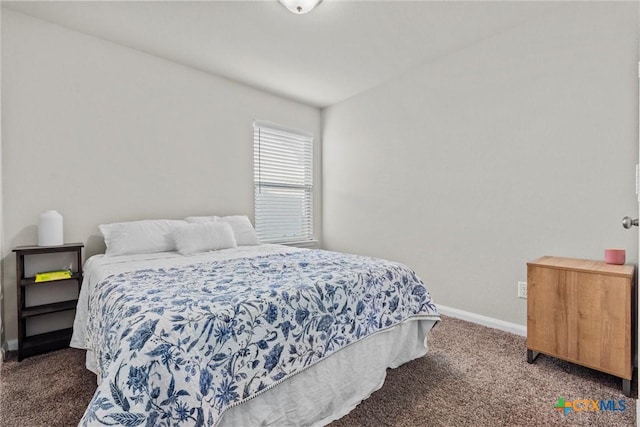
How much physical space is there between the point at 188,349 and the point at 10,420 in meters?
1.23

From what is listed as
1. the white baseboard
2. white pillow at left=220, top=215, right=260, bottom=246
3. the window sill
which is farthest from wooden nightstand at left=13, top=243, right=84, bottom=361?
the white baseboard

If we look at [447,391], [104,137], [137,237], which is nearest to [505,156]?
[447,391]

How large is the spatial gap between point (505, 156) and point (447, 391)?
190 cm

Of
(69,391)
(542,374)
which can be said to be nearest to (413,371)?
(542,374)

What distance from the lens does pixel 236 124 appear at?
3486 millimetres

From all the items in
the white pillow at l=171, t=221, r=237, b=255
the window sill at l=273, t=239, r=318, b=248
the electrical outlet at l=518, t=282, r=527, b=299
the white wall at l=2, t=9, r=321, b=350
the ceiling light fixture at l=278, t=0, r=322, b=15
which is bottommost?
the electrical outlet at l=518, t=282, r=527, b=299

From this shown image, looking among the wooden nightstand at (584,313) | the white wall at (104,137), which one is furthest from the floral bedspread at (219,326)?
the white wall at (104,137)

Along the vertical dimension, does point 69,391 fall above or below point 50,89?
below

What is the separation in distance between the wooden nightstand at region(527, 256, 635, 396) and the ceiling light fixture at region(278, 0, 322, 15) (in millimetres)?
2313

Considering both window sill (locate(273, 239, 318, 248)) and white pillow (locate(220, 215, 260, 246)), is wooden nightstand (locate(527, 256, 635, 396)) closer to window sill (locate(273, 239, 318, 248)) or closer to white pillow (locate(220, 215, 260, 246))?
white pillow (locate(220, 215, 260, 246))

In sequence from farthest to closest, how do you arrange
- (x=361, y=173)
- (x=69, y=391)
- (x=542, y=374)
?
1. (x=361, y=173)
2. (x=542, y=374)
3. (x=69, y=391)

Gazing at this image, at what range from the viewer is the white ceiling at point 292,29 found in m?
2.24

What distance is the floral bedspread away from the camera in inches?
39.3

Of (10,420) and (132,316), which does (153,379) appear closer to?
(132,316)
